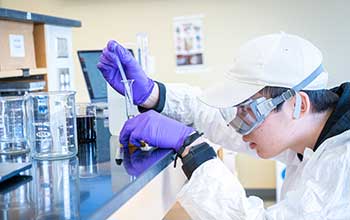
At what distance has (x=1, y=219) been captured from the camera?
612 millimetres

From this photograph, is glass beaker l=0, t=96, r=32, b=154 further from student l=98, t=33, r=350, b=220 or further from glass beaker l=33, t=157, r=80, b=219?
student l=98, t=33, r=350, b=220

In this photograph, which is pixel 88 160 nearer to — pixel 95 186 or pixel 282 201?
pixel 95 186

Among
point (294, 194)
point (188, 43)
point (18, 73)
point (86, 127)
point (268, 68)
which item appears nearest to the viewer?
point (294, 194)

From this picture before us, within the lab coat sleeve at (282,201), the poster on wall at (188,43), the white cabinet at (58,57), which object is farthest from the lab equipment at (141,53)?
the poster on wall at (188,43)

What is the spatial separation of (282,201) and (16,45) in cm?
104

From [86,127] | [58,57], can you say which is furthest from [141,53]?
[86,127]

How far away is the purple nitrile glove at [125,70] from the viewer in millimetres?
→ 1215

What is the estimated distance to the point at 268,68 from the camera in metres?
1.05

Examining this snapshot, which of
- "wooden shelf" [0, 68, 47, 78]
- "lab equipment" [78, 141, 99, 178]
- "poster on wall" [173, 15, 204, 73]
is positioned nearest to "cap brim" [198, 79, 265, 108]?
"lab equipment" [78, 141, 99, 178]

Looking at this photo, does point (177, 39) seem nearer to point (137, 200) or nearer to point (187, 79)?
point (187, 79)

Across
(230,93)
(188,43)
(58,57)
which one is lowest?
(230,93)

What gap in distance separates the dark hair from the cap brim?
0.02 m

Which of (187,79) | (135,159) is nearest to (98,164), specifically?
(135,159)

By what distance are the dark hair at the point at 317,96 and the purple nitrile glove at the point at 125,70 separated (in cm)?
38
